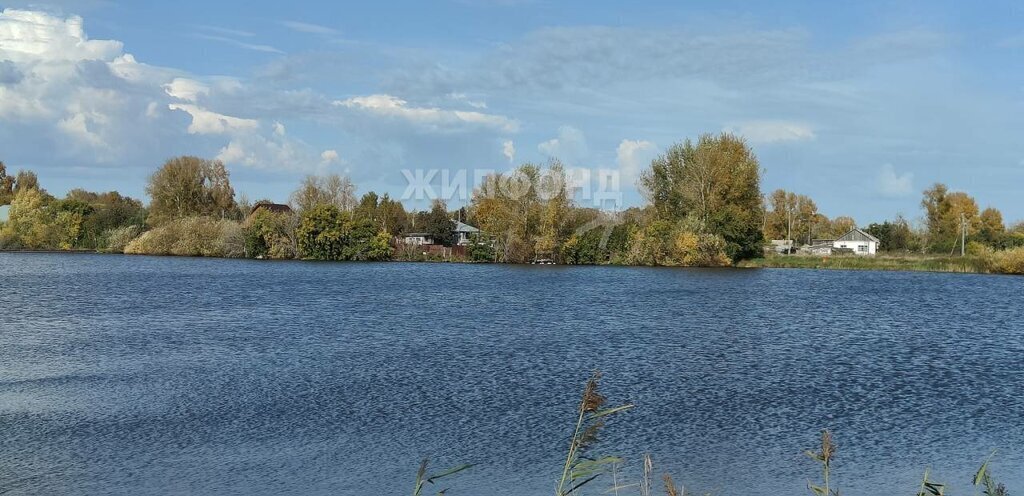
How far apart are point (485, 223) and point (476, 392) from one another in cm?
7125

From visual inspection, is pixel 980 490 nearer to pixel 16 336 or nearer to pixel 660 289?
pixel 16 336

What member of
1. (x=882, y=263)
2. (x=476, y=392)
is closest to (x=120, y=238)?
(x=882, y=263)

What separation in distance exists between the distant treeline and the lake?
131ft

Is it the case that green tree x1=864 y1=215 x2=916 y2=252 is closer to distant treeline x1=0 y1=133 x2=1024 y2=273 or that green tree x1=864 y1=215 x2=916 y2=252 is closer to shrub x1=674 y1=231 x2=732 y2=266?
distant treeline x1=0 y1=133 x2=1024 y2=273

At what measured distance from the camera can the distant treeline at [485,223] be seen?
83812 mm

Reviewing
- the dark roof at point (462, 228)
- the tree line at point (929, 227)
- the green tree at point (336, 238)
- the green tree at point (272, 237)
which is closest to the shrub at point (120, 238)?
the green tree at point (272, 237)

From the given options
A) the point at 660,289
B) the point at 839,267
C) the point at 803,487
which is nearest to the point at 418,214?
the point at 839,267

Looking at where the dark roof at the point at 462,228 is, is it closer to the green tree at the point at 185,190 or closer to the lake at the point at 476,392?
the green tree at the point at 185,190

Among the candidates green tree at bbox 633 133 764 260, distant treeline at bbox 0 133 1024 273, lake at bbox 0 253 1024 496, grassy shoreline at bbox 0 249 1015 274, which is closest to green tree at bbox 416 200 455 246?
distant treeline at bbox 0 133 1024 273

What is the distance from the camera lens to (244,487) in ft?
41.2

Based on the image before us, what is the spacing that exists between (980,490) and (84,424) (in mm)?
14661

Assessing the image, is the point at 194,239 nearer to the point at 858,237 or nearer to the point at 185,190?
the point at 185,190

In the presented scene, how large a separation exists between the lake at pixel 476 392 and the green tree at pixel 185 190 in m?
65.0

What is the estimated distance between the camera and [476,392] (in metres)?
20.0
